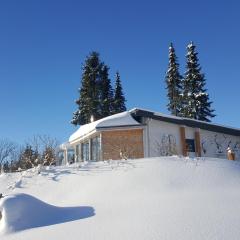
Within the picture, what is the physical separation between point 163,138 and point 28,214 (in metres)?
13.0

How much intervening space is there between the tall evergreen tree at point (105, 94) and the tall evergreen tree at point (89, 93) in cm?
38

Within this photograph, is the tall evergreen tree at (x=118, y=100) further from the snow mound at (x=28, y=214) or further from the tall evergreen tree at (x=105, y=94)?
the snow mound at (x=28, y=214)

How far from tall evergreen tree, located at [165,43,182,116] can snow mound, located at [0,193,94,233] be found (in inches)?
1231

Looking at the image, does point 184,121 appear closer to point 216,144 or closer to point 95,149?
point 216,144

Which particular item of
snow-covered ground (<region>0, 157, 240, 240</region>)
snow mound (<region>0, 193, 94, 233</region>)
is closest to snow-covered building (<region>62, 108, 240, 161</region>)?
snow-covered ground (<region>0, 157, 240, 240</region>)

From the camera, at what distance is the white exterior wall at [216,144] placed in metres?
23.5

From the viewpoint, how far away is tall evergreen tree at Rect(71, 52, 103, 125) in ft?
129

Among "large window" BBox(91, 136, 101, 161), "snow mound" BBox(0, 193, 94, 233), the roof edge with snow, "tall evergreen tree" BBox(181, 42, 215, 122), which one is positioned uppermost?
"tall evergreen tree" BBox(181, 42, 215, 122)

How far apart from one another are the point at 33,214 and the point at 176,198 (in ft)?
11.5

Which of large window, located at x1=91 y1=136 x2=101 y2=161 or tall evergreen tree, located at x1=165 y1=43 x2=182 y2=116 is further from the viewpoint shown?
tall evergreen tree, located at x1=165 y1=43 x2=182 y2=116

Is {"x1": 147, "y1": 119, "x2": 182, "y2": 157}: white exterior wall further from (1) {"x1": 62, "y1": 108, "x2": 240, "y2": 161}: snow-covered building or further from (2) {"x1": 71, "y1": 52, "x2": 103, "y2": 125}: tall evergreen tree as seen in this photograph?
(2) {"x1": 71, "y1": 52, "x2": 103, "y2": 125}: tall evergreen tree

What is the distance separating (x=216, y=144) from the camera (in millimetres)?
24031

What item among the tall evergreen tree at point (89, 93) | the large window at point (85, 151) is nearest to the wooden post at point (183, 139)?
the large window at point (85, 151)

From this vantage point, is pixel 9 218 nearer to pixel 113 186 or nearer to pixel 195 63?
pixel 113 186
